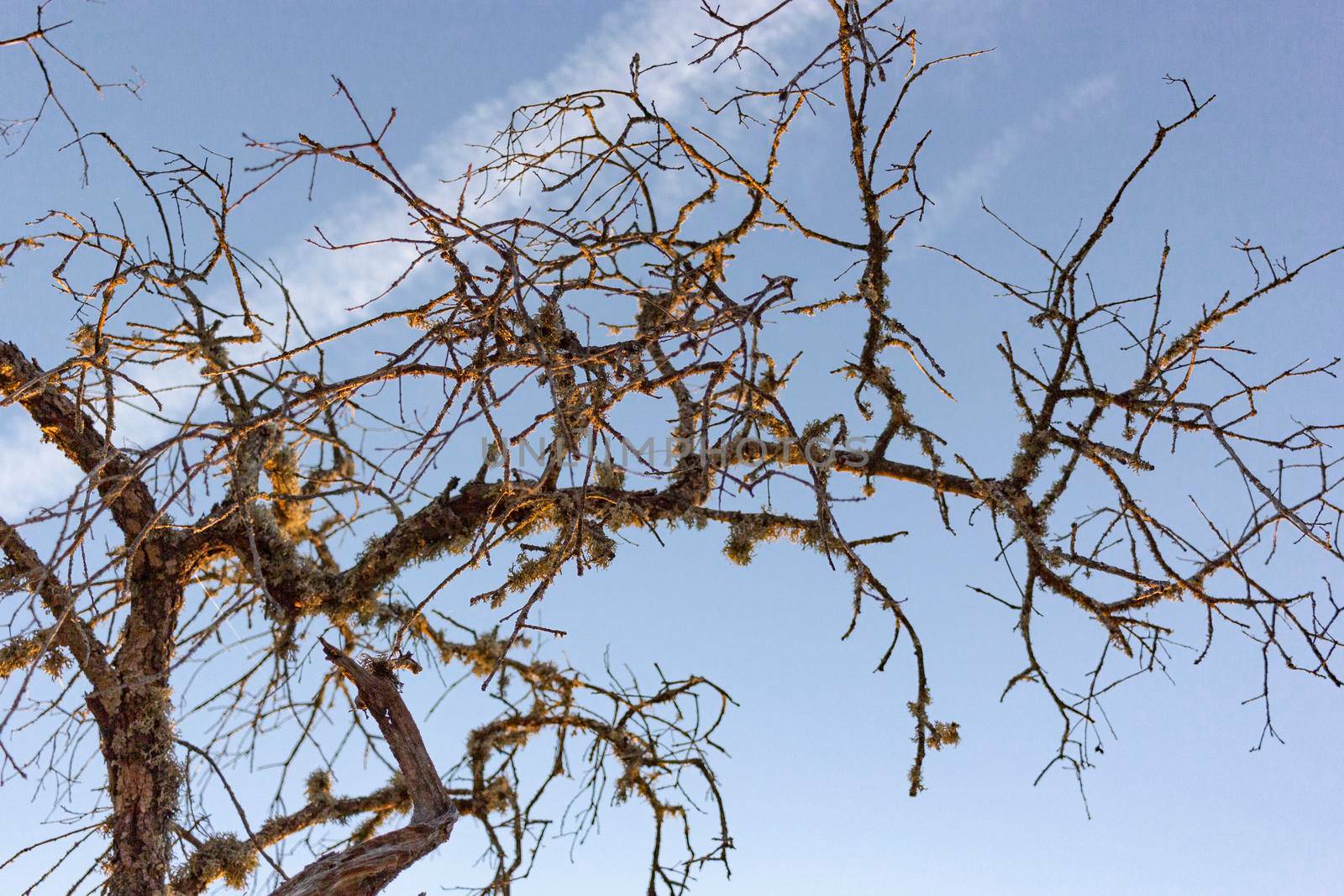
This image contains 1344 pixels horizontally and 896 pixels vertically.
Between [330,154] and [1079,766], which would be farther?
[1079,766]

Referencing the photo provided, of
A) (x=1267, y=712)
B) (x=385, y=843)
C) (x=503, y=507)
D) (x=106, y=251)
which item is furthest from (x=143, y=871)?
(x=1267, y=712)

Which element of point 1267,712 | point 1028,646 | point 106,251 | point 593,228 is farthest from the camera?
point 106,251

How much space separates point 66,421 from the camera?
334 centimetres

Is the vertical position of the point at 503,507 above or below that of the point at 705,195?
below

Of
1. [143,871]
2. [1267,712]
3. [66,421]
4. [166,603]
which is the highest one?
[66,421]

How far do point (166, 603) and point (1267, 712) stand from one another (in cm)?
344

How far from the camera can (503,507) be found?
328cm

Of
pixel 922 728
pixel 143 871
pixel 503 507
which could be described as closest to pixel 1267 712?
pixel 922 728

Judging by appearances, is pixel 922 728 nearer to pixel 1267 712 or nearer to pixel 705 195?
pixel 1267 712

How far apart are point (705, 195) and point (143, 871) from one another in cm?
285

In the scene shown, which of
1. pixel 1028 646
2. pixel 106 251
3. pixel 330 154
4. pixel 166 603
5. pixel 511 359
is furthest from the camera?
pixel 166 603

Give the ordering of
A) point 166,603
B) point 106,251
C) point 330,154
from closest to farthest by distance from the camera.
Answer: point 330,154 → point 106,251 → point 166,603

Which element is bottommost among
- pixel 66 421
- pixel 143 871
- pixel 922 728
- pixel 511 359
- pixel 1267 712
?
pixel 1267 712

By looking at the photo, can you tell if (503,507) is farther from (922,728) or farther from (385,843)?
(922,728)
